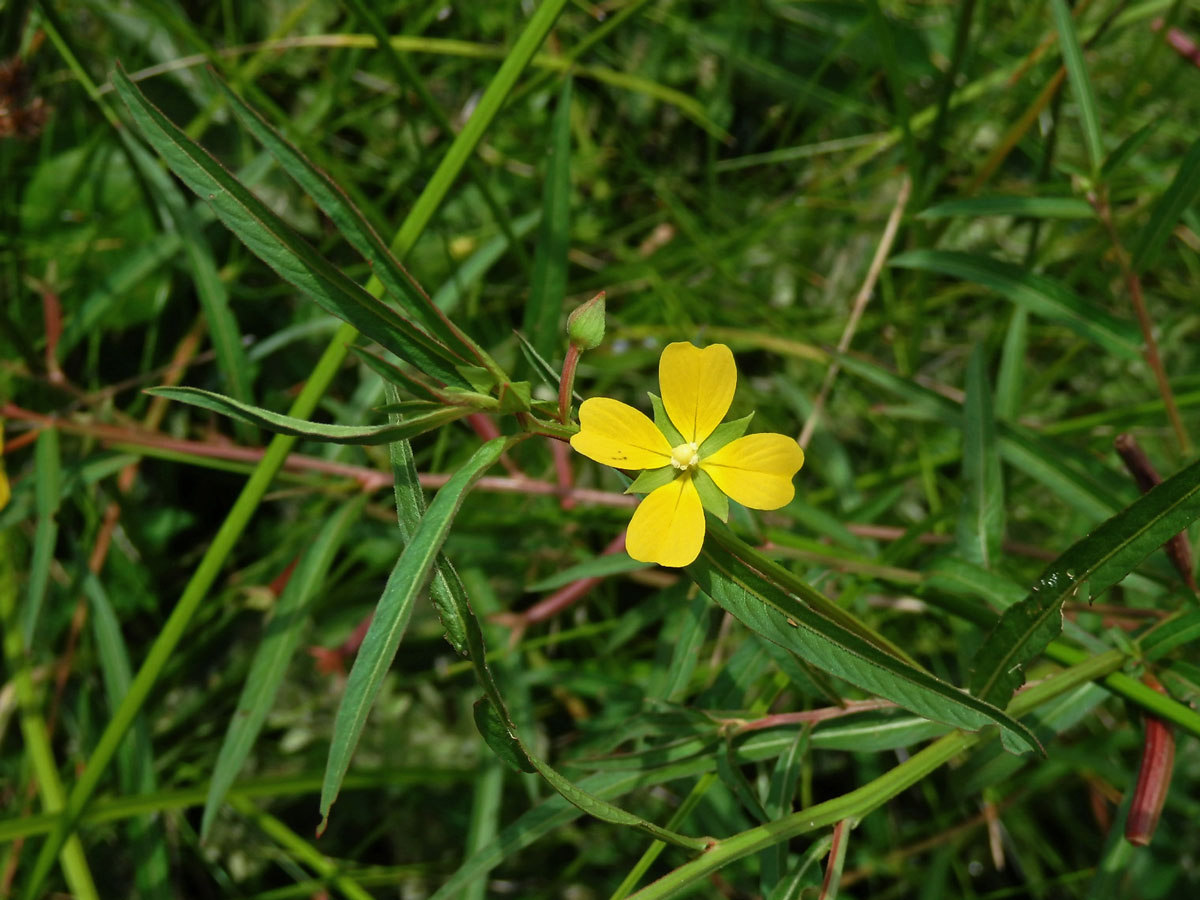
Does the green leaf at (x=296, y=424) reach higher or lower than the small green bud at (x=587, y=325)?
lower

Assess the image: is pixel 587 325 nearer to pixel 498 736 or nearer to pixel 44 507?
pixel 498 736

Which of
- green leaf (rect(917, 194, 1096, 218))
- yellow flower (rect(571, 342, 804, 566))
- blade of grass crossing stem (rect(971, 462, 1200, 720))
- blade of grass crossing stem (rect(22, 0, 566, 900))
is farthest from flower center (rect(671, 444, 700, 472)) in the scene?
green leaf (rect(917, 194, 1096, 218))

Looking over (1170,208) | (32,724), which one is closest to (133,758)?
(32,724)

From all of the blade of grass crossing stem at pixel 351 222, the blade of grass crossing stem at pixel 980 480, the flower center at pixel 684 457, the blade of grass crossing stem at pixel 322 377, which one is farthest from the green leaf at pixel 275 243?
the blade of grass crossing stem at pixel 980 480

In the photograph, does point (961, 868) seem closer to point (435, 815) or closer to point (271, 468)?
point (435, 815)

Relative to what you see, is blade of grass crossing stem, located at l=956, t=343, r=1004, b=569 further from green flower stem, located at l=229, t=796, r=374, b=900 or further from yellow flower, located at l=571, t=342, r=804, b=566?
green flower stem, located at l=229, t=796, r=374, b=900

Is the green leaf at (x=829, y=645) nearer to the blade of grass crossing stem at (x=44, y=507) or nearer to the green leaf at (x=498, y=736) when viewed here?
the green leaf at (x=498, y=736)

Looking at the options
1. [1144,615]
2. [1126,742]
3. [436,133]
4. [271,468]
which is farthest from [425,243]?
[1126,742]
